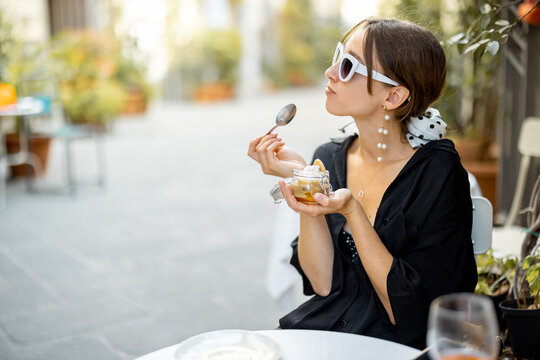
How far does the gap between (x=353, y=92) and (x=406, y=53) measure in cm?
19

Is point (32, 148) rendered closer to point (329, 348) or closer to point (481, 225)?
point (481, 225)

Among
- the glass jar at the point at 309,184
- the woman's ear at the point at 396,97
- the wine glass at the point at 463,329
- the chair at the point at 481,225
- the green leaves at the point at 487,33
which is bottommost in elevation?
the chair at the point at 481,225

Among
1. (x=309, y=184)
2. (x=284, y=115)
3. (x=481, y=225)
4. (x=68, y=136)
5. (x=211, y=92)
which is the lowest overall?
(x=211, y=92)

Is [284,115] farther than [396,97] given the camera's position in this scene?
Yes

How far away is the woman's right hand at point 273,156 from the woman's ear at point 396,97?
0.33m

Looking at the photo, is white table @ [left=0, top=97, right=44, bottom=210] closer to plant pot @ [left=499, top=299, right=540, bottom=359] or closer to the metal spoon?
the metal spoon

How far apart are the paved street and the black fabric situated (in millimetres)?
1558

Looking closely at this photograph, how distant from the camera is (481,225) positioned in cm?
199

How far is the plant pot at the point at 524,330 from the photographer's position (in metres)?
1.98

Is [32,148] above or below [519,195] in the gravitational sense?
below

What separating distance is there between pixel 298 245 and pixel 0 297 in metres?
2.57

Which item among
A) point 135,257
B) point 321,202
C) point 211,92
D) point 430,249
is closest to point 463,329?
point 321,202

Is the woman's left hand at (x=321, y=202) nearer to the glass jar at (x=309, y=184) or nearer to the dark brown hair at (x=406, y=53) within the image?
the glass jar at (x=309, y=184)

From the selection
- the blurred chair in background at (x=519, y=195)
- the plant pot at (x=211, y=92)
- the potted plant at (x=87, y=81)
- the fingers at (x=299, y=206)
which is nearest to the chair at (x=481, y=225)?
the fingers at (x=299, y=206)
